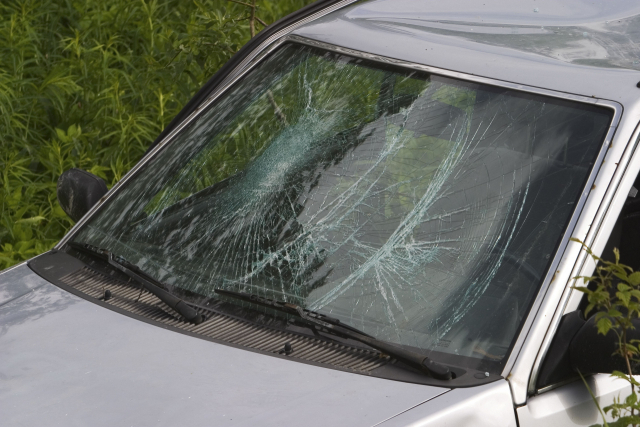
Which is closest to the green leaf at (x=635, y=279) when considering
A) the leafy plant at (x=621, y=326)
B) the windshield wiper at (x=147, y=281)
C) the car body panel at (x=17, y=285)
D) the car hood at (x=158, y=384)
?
the leafy plant at (x=621, y=326)

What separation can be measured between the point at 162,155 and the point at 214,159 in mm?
187

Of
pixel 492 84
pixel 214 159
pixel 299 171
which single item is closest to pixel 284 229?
pixel 299 171

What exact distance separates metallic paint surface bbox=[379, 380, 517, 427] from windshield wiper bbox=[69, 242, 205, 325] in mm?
625

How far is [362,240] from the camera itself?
83.8 inches

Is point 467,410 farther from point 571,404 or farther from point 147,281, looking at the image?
point 147,281

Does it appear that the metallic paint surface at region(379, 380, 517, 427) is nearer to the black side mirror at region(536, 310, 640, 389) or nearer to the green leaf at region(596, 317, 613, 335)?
the black side mirror at region(536, 310, 640, 389)

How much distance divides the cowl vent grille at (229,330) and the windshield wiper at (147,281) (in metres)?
0.02

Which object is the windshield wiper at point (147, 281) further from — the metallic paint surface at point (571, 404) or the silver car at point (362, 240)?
the metallic paint surface at point (571, 404)

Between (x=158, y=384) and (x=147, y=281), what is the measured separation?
45 cm

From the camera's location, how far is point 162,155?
8.77 feet

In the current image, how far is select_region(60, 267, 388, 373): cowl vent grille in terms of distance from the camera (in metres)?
1.88

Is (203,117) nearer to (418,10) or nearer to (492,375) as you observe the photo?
(418,10)

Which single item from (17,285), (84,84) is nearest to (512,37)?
(17,285)

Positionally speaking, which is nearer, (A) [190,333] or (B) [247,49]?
(A) [190,333]
